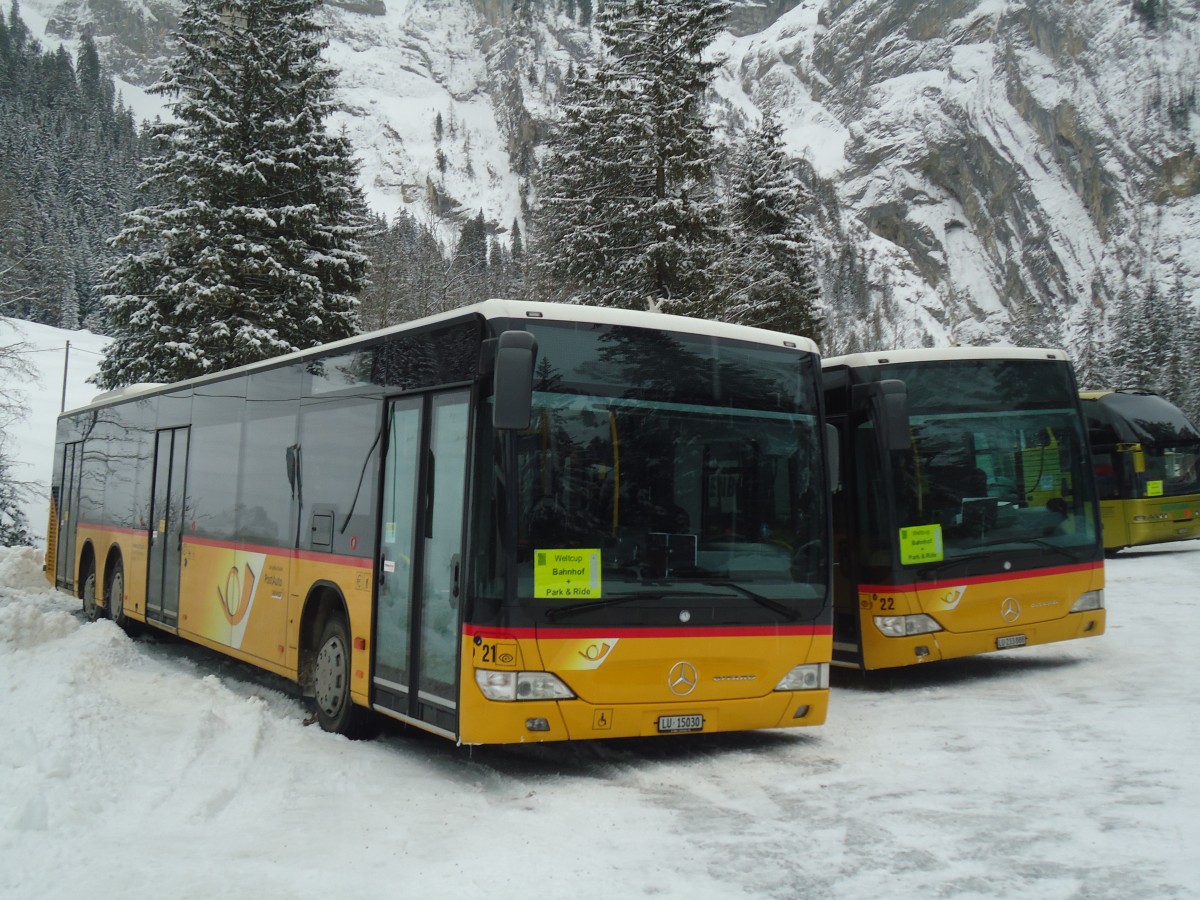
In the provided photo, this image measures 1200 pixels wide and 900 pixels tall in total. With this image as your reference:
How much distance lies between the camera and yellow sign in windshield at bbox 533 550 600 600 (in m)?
6.81

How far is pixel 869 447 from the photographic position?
10.2 metres

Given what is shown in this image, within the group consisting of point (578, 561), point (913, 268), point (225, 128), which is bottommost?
point (578, 561)

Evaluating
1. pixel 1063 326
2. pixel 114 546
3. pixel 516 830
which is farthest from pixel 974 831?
pixel 1063 326

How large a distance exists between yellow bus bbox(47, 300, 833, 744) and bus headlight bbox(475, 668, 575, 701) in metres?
0.01

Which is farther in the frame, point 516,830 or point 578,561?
point 578,561

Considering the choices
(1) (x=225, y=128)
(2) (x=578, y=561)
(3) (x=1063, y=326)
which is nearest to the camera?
(2) (x=578, y=561)

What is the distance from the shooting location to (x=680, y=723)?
23.7ft

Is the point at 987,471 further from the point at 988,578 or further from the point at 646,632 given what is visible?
the point at 646,632

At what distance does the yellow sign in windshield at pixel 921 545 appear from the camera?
9.90m

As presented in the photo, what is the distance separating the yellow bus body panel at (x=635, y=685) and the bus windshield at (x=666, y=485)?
6.8 inches

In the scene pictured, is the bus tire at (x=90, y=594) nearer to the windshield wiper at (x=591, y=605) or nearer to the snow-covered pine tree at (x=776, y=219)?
the windshield wiper at (x=591, y=605)

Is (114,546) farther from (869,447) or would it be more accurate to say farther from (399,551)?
(869,447)

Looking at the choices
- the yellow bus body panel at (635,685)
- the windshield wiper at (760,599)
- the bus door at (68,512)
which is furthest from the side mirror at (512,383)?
the bus door at (68,512)

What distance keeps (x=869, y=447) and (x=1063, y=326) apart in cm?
16584
